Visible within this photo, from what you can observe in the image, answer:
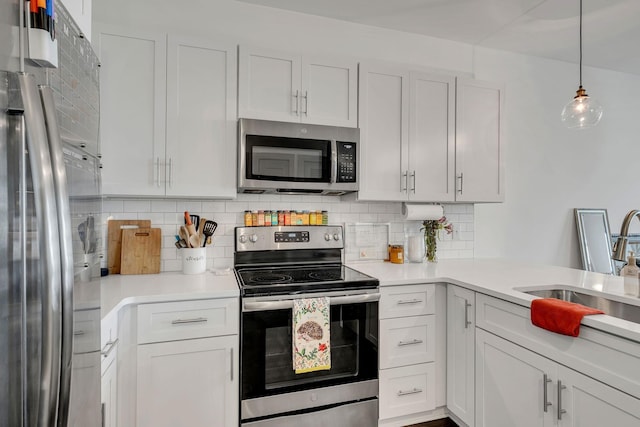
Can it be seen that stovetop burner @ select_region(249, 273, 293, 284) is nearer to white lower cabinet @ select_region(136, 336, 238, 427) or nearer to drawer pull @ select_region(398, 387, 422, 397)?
white lower cabinet @ select_region(136, 336, 238, 427)

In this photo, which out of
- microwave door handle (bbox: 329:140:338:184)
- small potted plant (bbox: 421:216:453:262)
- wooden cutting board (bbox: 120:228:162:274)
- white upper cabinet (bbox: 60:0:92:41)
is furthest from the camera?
small potted plant (bbox: 421:216:453:262)

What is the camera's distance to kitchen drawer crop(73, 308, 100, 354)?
803mm

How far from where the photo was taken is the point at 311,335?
1811mm

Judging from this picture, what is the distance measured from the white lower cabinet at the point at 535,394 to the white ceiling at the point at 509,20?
2.22 metres

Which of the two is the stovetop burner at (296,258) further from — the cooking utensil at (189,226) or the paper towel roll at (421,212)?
the paper towel roll at (421,212)

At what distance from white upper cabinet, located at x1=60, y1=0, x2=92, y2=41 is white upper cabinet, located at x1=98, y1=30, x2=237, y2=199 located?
2.48ft

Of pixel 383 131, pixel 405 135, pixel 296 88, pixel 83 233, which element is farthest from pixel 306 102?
pixel 83 233

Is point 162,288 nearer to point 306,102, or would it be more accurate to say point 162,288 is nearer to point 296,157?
point 296,157

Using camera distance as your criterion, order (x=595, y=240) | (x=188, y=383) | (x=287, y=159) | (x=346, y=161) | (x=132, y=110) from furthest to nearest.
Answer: (x=595, y=240), (x=346, y=161), (x=287, y=159), (x=132, y=110), (x=188, y=383)

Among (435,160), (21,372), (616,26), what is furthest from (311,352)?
(616,26)

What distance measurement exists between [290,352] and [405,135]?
163 centimetres

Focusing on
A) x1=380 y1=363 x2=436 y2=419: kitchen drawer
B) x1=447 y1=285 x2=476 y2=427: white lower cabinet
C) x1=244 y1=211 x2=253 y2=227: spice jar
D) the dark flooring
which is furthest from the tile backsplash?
the dark flooring

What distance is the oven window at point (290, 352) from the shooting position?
175 centimetres

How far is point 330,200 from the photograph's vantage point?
258 cm
